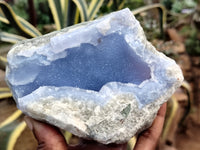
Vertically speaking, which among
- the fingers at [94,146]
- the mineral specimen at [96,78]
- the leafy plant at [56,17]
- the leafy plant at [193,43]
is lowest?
the leafy plant at [193,43]

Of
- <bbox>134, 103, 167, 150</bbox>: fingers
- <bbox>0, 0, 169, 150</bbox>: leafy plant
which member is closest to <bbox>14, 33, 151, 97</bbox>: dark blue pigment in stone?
<bbox>134, 103, 167, 150</bbox>: fingers

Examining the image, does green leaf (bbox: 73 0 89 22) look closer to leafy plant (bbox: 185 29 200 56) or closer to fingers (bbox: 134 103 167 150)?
fingers (bbox: 134 103 167 150)

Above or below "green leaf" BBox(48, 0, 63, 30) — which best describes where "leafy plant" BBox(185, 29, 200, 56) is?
below

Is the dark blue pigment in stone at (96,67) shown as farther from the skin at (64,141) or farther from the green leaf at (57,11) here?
the green leaf at (57,11)

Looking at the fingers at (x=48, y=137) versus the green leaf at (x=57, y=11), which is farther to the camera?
the green leaf at (x=57, y=11)

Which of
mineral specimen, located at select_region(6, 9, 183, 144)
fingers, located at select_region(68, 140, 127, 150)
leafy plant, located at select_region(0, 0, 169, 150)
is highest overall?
mineral specimen, located at select_region(6, 9, 183, 144)

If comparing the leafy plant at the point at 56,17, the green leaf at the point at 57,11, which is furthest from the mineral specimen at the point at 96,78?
the green leaf at the point at 57,11

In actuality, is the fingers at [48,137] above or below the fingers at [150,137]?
above

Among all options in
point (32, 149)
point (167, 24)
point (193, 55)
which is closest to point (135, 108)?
point (32, 149)

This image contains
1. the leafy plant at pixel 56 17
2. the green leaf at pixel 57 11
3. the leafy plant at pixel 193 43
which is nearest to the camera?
the leafy plant at pixel 56 17
